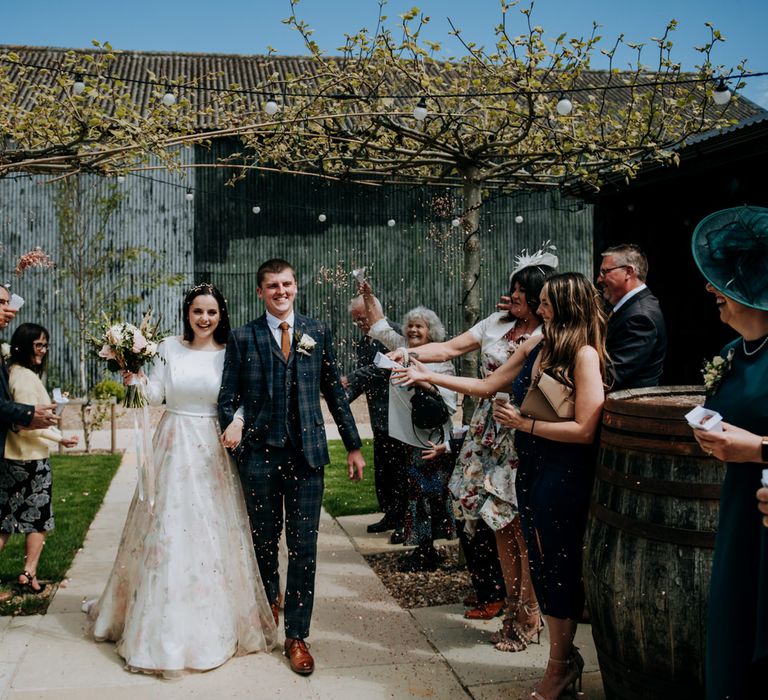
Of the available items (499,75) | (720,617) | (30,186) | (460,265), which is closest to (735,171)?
(499,75)

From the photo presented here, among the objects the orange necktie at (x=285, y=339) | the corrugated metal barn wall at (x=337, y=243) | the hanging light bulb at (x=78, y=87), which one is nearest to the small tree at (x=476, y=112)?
the hanging light bulb at (x=78, y=87)

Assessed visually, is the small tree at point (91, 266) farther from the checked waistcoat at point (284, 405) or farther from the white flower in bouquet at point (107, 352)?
the checked waistcoat at point (284, 405)

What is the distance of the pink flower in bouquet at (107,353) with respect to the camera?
451 cm

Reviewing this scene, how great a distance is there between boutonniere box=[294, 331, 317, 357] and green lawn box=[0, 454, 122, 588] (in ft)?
8.83

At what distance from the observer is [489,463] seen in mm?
4664

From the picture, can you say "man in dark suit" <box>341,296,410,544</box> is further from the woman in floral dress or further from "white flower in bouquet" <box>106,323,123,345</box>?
"white flower in bouquet" <box>106,323,123,345</box>

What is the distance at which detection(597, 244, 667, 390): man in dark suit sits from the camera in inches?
168

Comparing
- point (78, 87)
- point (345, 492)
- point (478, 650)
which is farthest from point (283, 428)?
point (345, 492)

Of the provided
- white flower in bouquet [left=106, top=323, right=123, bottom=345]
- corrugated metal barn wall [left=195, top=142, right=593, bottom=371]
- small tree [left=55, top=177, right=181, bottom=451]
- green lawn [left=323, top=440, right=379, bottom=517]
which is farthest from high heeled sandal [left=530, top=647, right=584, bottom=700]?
corrugated metal barn wall [left=195, top=142, right=593, bottom=371]

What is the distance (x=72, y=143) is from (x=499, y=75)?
2.75m

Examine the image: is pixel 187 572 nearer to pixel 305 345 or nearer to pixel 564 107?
pixel 305 345

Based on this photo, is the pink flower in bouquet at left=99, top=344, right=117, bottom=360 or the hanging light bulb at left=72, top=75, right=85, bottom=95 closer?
the pink flower in bouquet at left=99, top=344, right=117, bottom=360

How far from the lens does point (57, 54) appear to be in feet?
76.3

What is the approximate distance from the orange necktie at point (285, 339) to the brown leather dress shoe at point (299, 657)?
1.48 metres
